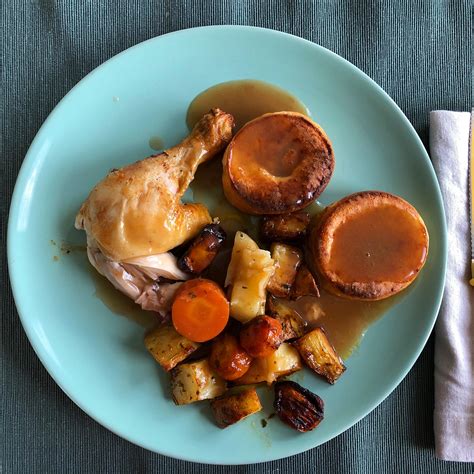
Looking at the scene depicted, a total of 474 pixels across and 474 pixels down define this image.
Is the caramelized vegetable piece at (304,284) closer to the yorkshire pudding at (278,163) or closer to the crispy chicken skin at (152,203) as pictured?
the yorkshire pudding at (278,163)

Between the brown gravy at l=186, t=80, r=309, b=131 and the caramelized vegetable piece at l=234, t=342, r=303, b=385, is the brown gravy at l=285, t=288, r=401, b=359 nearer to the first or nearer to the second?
the caramelized vegetable piece at l=234, t=342, r=303, b=385

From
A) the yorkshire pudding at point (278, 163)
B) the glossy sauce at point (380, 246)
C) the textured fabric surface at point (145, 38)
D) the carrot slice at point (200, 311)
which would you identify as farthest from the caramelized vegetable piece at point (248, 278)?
the textured fabric surface at point (145, 38)

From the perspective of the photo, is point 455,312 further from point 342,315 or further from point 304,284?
point 304,284

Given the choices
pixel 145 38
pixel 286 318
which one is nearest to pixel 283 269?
pixel 286 318

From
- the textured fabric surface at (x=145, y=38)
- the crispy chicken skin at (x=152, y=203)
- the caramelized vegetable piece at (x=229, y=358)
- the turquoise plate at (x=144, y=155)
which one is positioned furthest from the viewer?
the textured fabric surface at (x=145, y=38)

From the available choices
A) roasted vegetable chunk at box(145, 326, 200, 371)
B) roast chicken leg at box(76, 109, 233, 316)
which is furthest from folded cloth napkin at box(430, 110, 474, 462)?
roasted vegetable chunk at box(145, 326, 200, 371)
